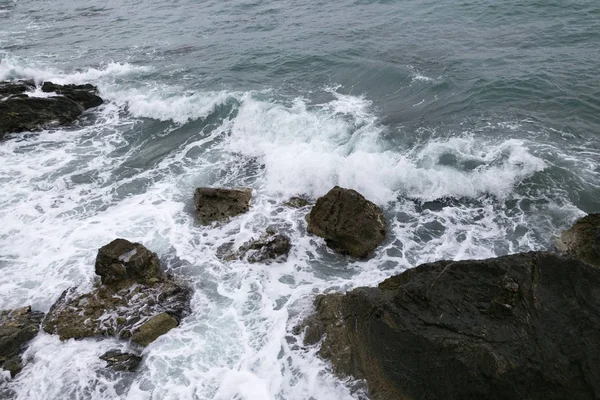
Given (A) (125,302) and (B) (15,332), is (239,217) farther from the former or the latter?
(B) (15,332)

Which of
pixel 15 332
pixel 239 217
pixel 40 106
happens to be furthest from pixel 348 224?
pixel 40 106

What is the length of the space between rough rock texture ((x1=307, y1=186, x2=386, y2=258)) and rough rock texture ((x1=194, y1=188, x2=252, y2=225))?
7.96 feet

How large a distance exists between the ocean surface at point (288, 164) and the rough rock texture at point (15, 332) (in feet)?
0.63

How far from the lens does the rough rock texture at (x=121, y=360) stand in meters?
7.16

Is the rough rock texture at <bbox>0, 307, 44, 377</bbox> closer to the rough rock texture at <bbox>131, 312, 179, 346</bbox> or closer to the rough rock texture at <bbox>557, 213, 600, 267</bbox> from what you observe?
the rough rock texture at <bbox>131, 312, 179, 346</bbox>

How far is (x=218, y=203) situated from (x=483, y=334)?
7529 millimetres

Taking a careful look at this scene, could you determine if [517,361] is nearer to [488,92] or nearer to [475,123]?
[475,123]

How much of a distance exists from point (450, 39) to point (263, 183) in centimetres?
1346

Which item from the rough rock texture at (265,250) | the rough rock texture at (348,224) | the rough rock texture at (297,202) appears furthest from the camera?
the rough rock texture at (297,202)

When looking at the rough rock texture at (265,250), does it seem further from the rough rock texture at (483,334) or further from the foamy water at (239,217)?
the rough rock texture at (483,334)

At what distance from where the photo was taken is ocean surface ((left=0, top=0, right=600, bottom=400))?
7.52 meters

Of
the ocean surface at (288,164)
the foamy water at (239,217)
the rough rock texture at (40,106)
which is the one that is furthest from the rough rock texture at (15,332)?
the rough rock texture at (40,106)

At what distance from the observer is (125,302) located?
834 cm

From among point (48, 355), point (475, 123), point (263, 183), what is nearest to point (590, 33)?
point (475, 123)
